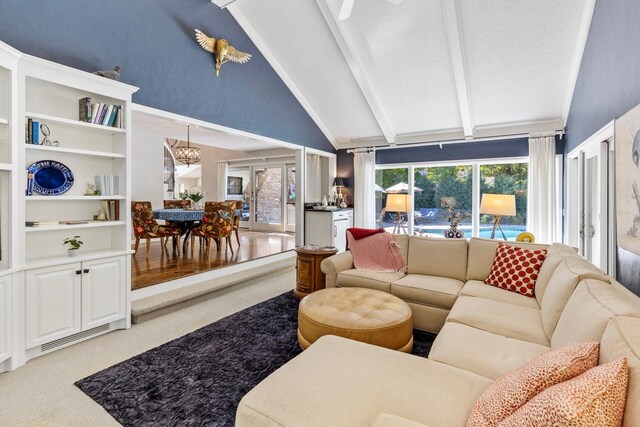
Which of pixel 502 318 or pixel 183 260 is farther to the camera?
pixel 183 260

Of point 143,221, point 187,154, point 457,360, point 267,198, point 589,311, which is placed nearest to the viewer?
point 589,311

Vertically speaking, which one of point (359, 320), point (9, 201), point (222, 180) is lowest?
point (359, 320)

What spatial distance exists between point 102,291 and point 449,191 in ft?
19.6

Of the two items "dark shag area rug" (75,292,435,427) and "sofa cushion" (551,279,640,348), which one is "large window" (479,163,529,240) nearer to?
"dark shag area rug" (75,292,435,427)

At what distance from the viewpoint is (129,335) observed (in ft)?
9.36

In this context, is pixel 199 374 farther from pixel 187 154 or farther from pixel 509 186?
pixel 509 186

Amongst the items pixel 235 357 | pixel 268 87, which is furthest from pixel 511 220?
pixel 235 357

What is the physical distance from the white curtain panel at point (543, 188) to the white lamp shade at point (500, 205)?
166 centimetres

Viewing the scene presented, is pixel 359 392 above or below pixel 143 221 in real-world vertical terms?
below

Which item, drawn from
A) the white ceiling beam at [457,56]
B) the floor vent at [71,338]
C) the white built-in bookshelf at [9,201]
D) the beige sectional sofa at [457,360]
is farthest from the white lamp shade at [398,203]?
the white built-in bookshelf at [9,201]

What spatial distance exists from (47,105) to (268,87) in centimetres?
312

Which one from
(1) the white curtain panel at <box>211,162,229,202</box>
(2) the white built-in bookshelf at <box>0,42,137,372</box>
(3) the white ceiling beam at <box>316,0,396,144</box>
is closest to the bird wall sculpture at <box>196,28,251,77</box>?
(3) the white ceiling beam at <box>316,0,396,144</box>

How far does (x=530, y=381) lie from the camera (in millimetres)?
989

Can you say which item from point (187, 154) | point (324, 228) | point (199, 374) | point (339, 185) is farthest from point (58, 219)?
point (339, 185)
